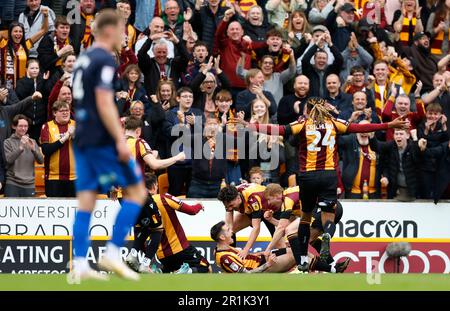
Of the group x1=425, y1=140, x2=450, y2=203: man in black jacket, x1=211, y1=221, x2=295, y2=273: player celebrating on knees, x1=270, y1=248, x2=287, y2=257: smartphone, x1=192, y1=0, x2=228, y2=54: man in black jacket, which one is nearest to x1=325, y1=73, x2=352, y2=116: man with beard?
x1=425, y1=140, x2=450, y2=203: man in black jacket

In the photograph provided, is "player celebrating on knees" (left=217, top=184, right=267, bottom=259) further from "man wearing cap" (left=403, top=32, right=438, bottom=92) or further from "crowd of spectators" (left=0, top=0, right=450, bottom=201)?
"man wearing cap" (left=403, top=32, right=438, bottom=92)

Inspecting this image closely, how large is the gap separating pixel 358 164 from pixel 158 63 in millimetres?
3698

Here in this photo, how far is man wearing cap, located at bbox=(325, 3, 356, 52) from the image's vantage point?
21.2 metres

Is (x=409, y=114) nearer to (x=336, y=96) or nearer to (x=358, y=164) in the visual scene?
(x=336, y=96)

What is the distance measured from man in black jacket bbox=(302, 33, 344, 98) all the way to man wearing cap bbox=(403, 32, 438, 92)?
5.40 ft

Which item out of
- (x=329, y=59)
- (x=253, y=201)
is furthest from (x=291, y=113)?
(x=253, y=201)

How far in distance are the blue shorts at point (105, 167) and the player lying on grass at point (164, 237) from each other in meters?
5.20

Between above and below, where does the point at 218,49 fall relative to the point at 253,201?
above

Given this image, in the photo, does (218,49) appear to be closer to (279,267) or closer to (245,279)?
(279,267)

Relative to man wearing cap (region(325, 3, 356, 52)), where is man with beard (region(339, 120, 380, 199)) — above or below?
below
